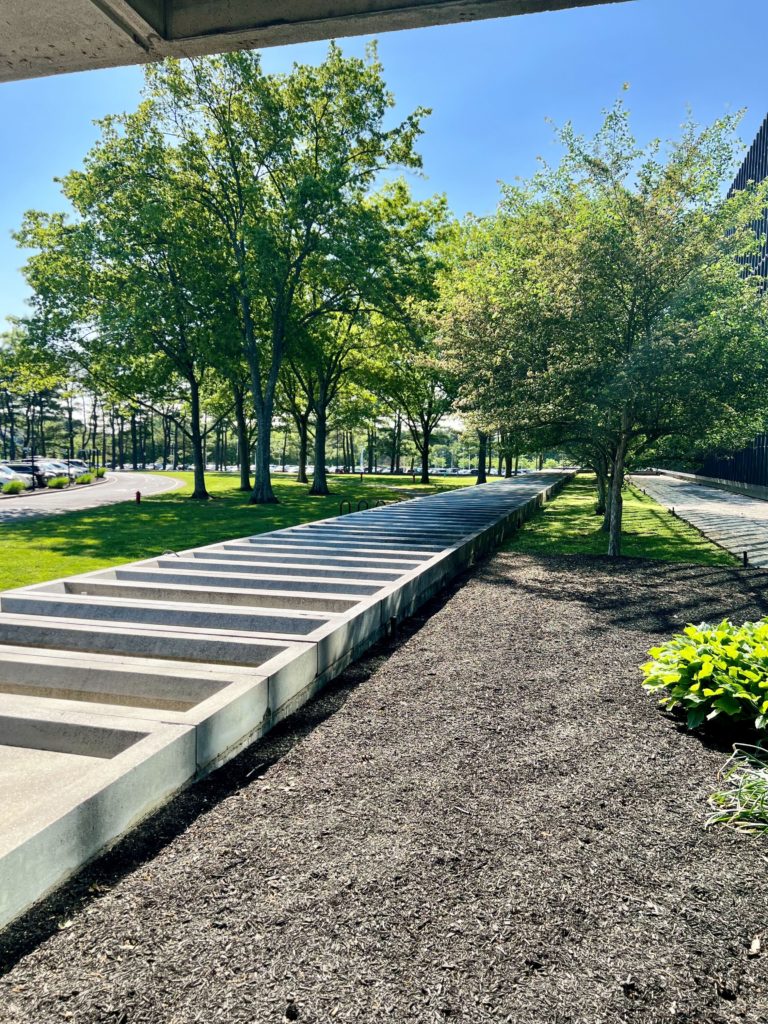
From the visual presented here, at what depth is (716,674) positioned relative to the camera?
14.8 ft

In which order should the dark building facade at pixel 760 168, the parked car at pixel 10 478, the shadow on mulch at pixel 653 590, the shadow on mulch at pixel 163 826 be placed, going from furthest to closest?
the parked car at pixel 10 478
the dark building facade at pixel 760 168
the shadow on mulch at pixel 653 590
the shadow on mulch at pixel 163 826

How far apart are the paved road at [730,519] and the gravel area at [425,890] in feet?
33.0

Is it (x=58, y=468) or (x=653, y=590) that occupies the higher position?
(x=58, y=468)

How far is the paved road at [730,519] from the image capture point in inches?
561

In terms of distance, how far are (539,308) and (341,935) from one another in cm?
1147

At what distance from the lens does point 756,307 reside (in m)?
11.3

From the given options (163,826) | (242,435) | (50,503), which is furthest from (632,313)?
(242,435)

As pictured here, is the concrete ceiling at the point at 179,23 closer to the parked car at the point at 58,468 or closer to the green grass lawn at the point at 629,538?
the green grass lawn at the point at 629,538

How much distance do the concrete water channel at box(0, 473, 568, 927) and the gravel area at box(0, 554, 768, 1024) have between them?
9.2 inches

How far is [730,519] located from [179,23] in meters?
21.4

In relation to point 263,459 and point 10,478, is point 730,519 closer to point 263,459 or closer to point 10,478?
point 263,459

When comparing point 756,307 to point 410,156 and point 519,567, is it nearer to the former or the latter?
point 519,567

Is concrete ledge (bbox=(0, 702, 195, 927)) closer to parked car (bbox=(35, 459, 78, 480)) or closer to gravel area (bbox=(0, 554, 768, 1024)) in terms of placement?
gravel area (bbox=(0, 554, 768, 1024))

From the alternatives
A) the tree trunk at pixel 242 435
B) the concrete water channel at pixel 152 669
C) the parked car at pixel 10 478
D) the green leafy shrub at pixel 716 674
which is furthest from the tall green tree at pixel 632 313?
the parked car at pixel 10 478
